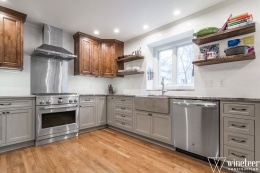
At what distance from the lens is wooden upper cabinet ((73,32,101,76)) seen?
12.5ft

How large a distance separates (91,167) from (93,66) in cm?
266

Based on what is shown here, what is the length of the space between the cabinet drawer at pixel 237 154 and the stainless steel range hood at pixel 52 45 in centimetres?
340

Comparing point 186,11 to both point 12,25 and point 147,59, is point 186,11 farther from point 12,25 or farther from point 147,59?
point 12,25

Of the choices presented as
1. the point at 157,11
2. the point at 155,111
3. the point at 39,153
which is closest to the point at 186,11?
the point at 157,11

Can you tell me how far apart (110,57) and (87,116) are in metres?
1.79

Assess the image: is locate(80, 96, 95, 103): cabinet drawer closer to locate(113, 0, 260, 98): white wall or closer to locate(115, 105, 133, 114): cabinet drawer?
locate(115, 105, 133, 114): cabinet drawer

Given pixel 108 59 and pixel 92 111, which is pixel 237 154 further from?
pixel 108 59

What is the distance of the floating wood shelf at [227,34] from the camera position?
213 cm

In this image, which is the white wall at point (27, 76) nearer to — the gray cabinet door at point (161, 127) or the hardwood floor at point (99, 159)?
the hardwood floor at point (99, 159)

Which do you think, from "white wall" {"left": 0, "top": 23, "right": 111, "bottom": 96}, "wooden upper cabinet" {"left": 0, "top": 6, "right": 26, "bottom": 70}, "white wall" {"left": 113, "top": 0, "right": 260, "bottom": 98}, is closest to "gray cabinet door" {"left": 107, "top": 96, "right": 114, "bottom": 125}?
"white wall" {"left": 0, "top": 23, "right": 111, "bottom": 96}

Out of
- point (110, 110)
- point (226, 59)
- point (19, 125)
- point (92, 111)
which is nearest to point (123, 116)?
point (110, 110)

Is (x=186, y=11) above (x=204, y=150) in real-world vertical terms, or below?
above

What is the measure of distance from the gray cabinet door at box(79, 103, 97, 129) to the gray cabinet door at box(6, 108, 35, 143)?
1015mm

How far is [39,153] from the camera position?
8.14 ft
